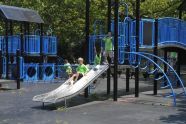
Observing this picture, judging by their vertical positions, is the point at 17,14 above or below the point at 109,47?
above

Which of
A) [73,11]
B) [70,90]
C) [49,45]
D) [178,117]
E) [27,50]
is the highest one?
[73,11]

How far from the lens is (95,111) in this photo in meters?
14.2

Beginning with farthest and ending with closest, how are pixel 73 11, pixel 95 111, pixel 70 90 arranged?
pixel 73 11 < pixel 70 90 < pixel 95 111

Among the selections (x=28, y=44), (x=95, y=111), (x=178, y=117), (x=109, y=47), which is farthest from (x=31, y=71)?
(x=178, y=117)

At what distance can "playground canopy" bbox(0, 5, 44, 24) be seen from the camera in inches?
1118

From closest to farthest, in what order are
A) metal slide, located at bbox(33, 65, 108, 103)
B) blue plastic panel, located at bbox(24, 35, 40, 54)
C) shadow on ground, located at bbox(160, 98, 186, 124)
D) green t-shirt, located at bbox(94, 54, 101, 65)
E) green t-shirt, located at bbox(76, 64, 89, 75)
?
shadow on ground, located at bbox(160, 98, 186, 124) → metal slide, located at bbox(33, 65, 108, 103) → green t-shirt, located at bbox(76, 64, 89, 75) → green t-shirt, located at bbox(94, 54, 101, 65) → blue plastic panel, located at bbox(24, 35, 40, 54)

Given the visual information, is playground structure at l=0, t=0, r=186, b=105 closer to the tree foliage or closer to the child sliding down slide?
the child sliding down slide

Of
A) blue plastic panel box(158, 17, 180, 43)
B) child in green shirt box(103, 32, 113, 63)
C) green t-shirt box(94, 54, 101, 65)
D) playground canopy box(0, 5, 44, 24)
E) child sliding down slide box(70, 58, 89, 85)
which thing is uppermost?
playground canopy box(0, 5, 44, 24)

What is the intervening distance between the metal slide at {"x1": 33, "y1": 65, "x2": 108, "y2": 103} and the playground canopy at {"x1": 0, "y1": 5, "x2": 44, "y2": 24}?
12454 mm

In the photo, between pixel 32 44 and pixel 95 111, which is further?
pixel 32 44

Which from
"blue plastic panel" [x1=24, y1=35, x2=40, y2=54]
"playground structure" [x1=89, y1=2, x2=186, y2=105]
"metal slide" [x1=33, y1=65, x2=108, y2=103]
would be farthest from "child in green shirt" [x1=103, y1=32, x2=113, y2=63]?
"blue plastic panel" [x1=24, y1=35, x2=40, y2=54]

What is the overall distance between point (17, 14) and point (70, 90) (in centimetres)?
1494

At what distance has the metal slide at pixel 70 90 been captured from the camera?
14.9 metres

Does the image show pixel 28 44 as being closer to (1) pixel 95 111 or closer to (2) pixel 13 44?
(2) pixel 13 44
